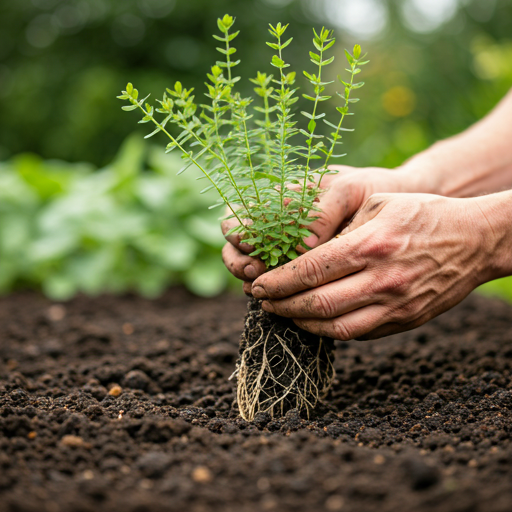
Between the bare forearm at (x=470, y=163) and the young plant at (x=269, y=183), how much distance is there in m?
0.69

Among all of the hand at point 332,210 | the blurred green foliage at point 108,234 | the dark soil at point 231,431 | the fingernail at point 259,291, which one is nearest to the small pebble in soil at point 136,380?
the dark soil at point 231,431

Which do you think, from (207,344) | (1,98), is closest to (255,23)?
(1,98)

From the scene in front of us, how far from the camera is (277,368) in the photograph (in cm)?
173

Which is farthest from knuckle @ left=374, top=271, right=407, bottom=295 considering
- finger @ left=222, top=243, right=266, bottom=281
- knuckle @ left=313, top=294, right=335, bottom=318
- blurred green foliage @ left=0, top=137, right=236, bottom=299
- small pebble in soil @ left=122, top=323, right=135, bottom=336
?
blurred green foliage @ left=0, top=137, right=236, bottom=299

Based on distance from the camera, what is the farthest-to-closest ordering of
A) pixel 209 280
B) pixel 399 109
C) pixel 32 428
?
1. pixel 399 109
2. pixel 209 280
3. pixel 32 428

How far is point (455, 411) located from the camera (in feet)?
5.31

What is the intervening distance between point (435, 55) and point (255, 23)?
486 centimetres

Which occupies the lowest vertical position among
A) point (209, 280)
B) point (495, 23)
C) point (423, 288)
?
point (423, 288)

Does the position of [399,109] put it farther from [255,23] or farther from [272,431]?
[272,431]

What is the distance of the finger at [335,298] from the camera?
1503mm

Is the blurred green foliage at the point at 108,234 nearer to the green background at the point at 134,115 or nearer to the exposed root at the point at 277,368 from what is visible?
the green background at the point at 134,115

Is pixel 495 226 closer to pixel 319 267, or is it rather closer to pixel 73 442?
pixel 319 267

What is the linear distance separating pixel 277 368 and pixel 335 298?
381 mm

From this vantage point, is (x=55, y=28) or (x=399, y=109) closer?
(x=399, y=109)
